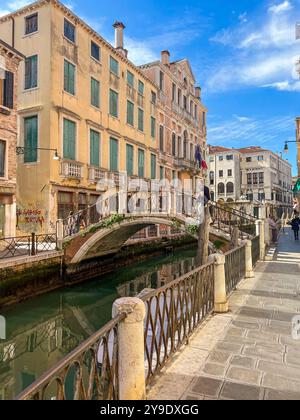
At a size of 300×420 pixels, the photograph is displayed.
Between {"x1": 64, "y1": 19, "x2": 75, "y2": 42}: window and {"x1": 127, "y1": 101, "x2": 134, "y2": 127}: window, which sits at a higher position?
{"x1": 64, "y1": 19, "x2": 75, "y2": 42}: window

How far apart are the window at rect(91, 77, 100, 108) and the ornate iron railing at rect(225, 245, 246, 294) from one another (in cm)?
1486

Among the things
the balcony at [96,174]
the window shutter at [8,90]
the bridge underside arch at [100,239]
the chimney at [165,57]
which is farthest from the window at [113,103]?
the chimney at [165,57]

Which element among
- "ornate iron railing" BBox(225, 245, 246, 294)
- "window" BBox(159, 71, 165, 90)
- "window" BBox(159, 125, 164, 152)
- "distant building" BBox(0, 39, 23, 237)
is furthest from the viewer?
"window" BBox(159, 125, 164, 152)

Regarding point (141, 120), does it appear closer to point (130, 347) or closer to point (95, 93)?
point (95, 93)

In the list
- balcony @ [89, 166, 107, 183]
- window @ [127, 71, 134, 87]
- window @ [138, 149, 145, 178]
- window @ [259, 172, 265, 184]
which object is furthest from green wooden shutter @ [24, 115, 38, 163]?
window @ [259, 172, 265, 184]

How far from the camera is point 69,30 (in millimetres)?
17453

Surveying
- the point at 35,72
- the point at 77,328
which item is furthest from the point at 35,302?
the point at 35,72

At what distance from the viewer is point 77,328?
358 inches

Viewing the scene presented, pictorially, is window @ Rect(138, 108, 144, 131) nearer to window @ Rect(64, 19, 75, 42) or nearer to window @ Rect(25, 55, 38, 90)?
window @ Rect(64, 19, 75, 42)

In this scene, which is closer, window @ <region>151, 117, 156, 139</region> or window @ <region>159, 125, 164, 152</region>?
window @ <region>151, 117, 156, 139</region>

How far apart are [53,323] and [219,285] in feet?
20.3

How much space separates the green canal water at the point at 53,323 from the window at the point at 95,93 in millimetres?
10615

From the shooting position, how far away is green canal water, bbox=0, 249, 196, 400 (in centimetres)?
651

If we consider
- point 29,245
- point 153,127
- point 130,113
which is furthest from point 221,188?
point 29,245
